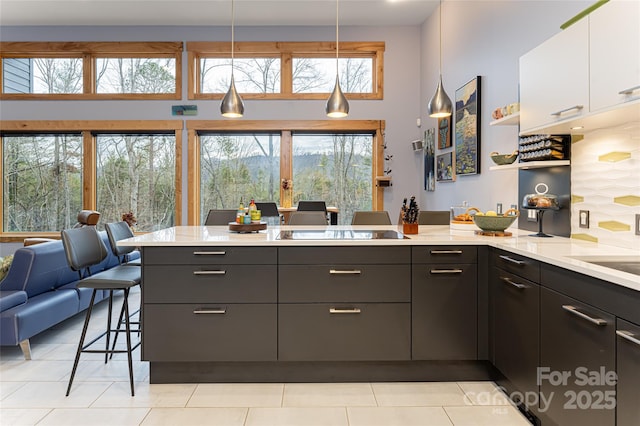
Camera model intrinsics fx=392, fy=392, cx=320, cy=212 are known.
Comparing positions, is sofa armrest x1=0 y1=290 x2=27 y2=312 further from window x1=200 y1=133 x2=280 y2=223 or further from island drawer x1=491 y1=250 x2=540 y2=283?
window x1=200 y1=133 x2=280 y2=223

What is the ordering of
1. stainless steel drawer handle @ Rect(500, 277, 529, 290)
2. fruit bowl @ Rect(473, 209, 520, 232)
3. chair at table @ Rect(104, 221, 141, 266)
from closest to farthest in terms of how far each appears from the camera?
stainless steel drawer handle @ Rect(500, 277, 529, 290) < fruit bowl @ Rect(473, 209, 520, 232) < chair at table @ Rect(104, 221, 141, 266)

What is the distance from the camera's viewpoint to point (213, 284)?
2447mm

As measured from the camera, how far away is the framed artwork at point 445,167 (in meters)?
4.95

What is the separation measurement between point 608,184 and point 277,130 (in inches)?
196

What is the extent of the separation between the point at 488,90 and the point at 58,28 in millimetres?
6649

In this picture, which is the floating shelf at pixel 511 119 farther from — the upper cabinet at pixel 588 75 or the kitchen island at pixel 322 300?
the kitchen island at pixel 322 300

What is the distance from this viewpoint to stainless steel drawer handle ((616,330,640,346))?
1.31 meters

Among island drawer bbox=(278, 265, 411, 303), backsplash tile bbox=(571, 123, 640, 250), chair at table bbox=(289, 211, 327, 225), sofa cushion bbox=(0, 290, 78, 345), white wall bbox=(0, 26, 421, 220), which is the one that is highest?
white wall bbox=(0, 26, 421, 220)

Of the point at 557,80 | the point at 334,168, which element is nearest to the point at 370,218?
the point at 557,80

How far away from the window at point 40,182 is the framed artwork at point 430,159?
5.66 meters

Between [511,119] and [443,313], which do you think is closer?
[443,313]

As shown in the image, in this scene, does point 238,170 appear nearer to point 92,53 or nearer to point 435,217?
point 92,53

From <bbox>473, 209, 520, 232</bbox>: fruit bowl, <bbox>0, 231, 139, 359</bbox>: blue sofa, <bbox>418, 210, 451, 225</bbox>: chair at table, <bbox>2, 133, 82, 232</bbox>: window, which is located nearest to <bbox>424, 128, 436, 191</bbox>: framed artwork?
<bbox>418, 210, 451, 225</bbox>: chair at table

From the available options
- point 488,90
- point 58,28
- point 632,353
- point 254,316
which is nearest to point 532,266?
point 632,353
